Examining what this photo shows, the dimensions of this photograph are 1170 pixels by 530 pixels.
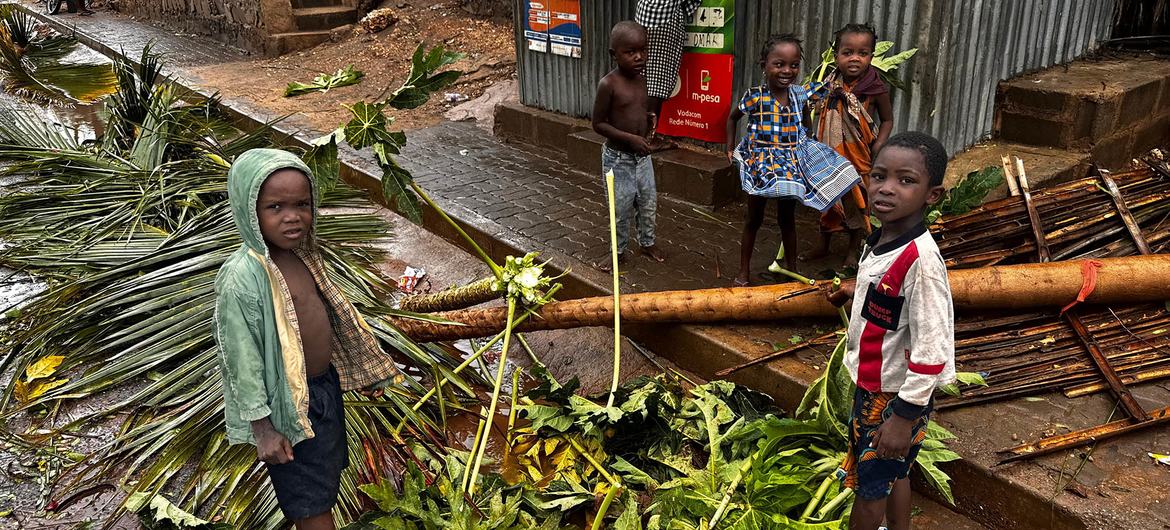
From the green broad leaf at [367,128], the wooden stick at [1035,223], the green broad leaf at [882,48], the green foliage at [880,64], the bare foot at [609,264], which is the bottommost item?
the bare foot at [609,264]

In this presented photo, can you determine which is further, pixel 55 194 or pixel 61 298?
pixel 55 194

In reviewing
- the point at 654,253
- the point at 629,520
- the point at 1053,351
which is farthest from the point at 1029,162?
the point at 629,520

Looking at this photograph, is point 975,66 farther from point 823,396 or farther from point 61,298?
point 61,298

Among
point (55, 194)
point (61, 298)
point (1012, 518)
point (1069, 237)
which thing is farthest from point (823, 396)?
point (55, 194)

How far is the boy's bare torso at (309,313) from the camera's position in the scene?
8.29ft

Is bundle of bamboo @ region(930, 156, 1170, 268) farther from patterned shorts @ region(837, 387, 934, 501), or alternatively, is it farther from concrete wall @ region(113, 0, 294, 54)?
concrete wall @ region(113, 0, 294, 54)

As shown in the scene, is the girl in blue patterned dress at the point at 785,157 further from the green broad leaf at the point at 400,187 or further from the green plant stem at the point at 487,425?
the green broad leaf at the point at 400,187

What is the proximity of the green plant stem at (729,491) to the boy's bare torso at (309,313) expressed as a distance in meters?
1.46

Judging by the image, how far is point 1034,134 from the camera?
17.9 feet

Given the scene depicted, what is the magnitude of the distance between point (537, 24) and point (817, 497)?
5882 mm

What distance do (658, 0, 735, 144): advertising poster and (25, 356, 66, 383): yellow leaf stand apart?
4.43 meters

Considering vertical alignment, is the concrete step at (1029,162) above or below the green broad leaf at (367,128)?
below

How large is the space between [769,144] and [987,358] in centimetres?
156

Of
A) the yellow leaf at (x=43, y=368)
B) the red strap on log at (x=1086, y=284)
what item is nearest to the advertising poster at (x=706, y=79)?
the red strap on log at (x=1086, y=284)
